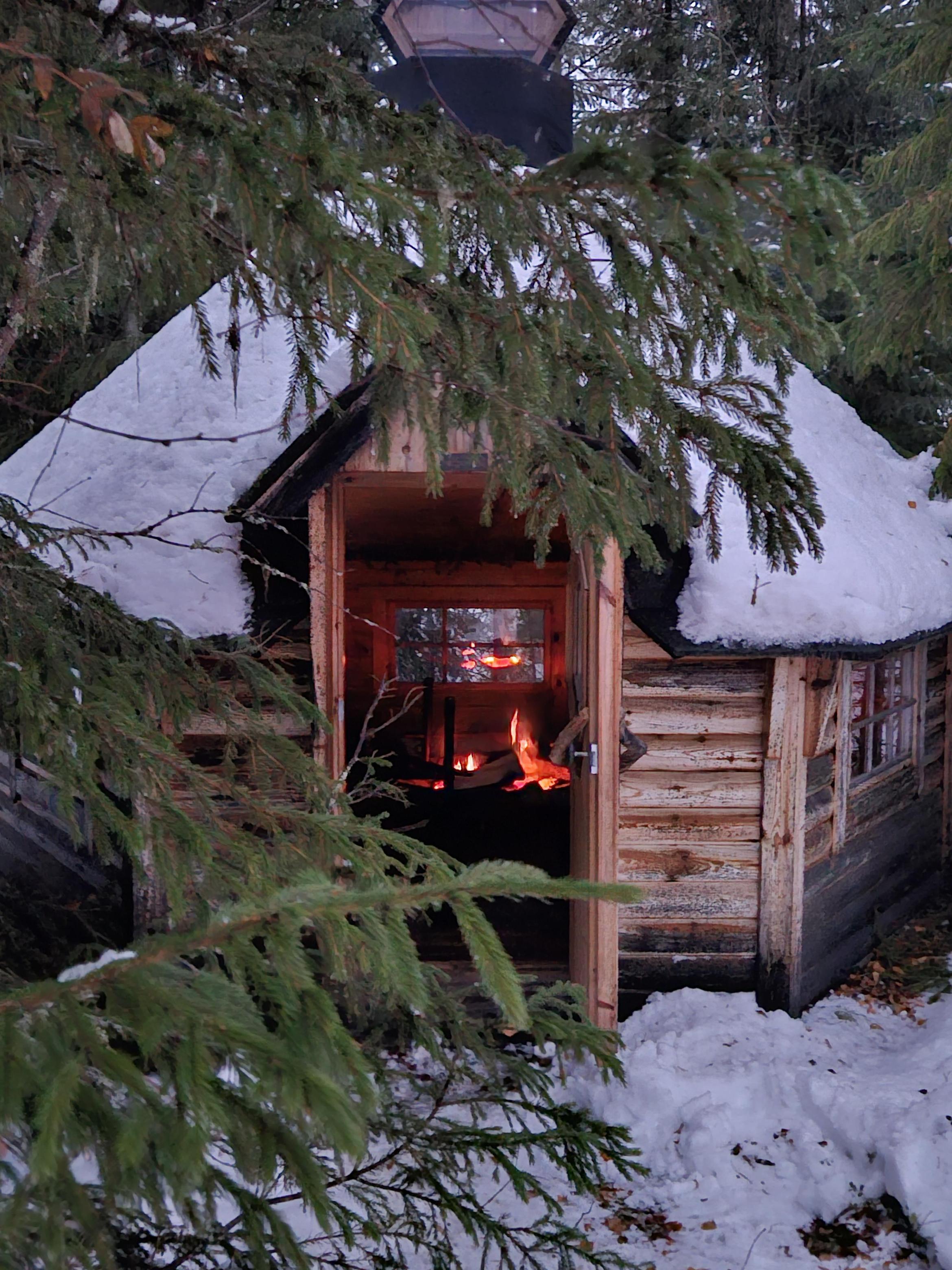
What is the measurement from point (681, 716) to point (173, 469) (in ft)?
11.4

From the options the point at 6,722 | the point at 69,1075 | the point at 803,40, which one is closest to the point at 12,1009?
the point at 69,1075

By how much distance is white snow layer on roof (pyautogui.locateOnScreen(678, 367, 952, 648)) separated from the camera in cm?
579

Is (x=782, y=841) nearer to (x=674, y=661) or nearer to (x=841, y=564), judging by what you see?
(x=674, y=661)

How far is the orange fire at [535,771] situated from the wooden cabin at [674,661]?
2.02 metres

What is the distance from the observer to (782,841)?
20.6 feet

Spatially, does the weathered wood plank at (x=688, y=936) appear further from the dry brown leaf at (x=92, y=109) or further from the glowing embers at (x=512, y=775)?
the dry brown leaf at (x=92, y=109)

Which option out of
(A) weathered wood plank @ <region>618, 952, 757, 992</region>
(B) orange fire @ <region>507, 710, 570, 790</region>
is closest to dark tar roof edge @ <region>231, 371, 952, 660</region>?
(A) weathered wood plank @ <region>618, 952, 757, 992</region>

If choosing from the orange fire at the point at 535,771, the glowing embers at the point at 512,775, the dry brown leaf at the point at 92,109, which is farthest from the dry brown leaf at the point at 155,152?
the orange fire at the point at 535,771

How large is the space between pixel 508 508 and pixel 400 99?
3.73m

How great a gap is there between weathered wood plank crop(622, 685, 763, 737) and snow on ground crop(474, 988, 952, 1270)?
1.62 meters

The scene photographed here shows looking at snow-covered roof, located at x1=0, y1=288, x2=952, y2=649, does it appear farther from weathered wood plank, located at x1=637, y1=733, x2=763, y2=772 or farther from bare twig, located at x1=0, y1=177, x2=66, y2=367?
bare twig, located at x1=0, y1=177, x2=66, y2=367

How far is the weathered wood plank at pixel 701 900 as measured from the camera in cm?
630

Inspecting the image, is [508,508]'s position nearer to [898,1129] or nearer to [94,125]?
[898,1129]

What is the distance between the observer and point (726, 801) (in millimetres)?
6305
